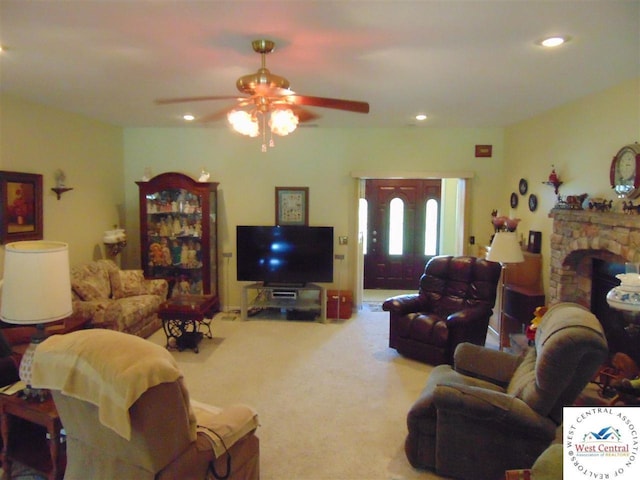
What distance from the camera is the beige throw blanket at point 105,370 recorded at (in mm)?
1680

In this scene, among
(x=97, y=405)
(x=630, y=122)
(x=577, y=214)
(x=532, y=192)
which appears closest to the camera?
(x=97, y=405)

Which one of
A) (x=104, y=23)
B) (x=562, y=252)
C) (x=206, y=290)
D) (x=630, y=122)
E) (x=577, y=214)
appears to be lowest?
(x=206, y=290)

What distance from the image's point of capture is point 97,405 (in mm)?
1801

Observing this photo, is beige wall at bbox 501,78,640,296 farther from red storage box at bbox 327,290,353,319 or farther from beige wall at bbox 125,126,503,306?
red storage box at bbox 327,290,353,319

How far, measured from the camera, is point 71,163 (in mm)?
5180

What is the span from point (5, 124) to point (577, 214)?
550 centimetres

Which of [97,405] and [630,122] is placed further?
[630,122]

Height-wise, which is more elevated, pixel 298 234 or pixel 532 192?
pixel 532 192

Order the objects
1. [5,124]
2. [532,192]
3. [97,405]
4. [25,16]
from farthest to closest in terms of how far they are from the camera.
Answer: [532,192], [5,124], [25,16], [97,405]

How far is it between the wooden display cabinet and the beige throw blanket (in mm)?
4010

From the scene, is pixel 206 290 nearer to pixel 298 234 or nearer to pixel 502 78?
pixel 298 234

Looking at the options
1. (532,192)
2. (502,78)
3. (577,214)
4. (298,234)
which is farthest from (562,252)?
(298,234)

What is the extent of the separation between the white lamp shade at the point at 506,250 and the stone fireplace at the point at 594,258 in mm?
452

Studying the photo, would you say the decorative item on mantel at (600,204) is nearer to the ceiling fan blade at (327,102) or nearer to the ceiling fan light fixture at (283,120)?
the ceiling fan blade at (327,102)
